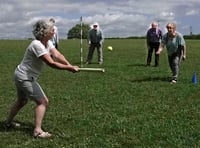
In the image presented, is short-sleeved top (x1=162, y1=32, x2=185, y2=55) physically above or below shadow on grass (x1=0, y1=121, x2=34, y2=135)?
above

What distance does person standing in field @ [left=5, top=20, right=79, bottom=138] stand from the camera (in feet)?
22.3

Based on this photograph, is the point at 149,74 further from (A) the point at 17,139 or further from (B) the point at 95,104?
(A) the point at 17,139

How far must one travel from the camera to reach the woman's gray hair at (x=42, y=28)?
22.3ft

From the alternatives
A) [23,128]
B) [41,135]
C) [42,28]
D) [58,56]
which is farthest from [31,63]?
[23,128]

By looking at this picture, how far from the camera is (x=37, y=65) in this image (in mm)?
7043

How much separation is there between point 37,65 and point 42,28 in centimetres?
62

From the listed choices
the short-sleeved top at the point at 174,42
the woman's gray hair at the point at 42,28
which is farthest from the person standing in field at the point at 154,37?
the woman's gray hair at the point at 42,28

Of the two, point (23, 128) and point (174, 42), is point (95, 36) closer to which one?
point (174, 42)

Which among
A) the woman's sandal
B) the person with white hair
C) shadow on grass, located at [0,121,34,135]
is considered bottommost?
shadow on grass, located at [0,121,34,135]

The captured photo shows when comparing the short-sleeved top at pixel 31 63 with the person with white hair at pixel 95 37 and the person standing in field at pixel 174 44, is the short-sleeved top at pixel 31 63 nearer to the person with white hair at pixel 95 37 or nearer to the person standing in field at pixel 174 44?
the person standing in field at pixel 174 44

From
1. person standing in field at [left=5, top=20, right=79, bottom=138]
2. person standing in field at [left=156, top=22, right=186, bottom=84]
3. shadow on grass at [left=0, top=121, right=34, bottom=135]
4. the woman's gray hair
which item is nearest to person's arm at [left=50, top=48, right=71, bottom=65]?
person standing in field at [left=5, top=20, right=79, bottom=138]

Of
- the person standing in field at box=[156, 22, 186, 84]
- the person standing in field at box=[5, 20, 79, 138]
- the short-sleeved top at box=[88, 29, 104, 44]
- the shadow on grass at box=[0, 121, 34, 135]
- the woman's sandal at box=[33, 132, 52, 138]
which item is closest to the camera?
the person standing in field at box=[5, 20, 79, 138]

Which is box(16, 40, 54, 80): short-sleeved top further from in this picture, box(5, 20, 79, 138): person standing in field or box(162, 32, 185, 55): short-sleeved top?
box(162, 32, 185, 55): short-sleeved top

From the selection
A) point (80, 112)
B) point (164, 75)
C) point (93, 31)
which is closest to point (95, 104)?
point (80, 112)
